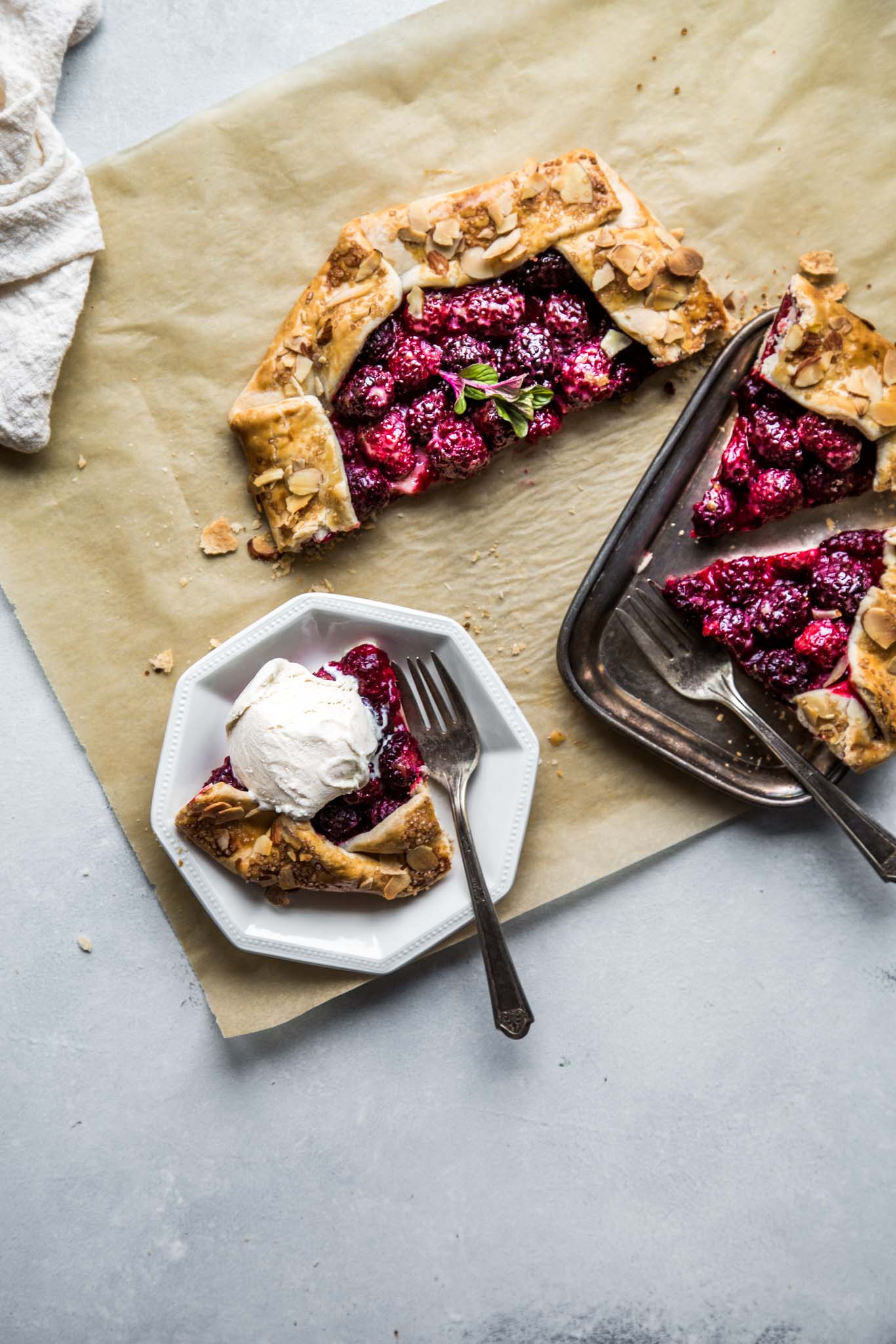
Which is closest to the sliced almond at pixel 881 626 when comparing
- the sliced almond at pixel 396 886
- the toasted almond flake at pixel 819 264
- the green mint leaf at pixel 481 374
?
the toasted almond flake at pixel 819 264

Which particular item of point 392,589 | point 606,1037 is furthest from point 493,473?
point 606,1037

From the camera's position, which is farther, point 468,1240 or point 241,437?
point 468,1240

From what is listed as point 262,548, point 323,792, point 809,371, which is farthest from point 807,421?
point 323,792

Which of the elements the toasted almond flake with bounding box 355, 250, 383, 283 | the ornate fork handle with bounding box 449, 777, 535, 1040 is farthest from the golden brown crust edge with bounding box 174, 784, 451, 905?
the toasted almond flake with bounding box 355, 250, 383, 283

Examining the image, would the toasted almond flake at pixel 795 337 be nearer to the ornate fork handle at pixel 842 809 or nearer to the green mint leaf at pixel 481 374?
the green mint leaf at pixel 481 374

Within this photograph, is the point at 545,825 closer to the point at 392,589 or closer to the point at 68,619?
the point at 392,589

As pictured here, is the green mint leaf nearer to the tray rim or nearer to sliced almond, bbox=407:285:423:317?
sliced almond, bbox=407:285:423:317
